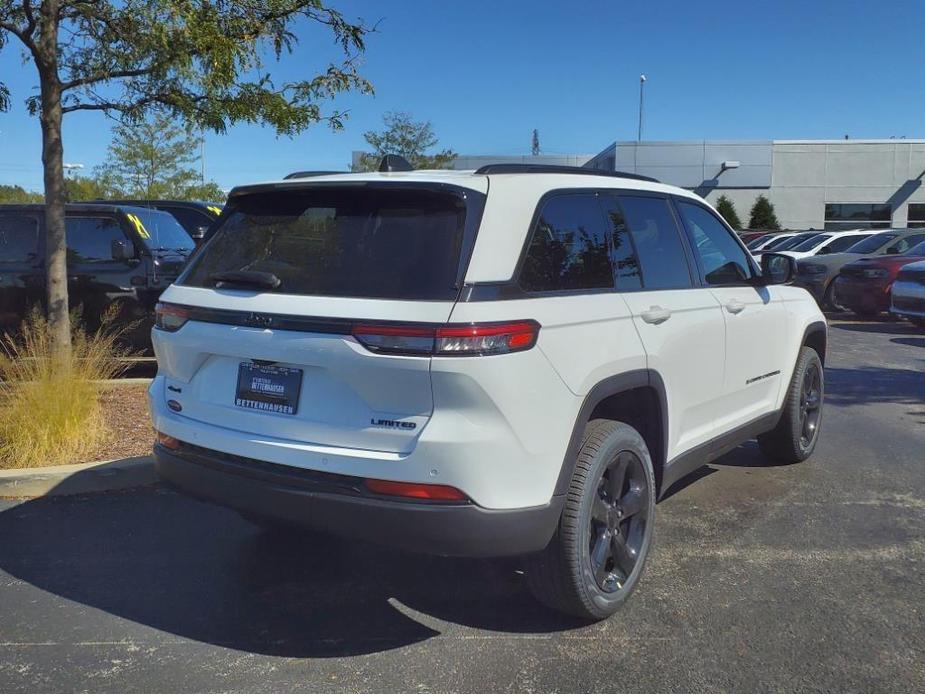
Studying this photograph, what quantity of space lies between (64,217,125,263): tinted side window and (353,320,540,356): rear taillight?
Answer: 257 inches

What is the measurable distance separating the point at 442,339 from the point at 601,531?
125cm

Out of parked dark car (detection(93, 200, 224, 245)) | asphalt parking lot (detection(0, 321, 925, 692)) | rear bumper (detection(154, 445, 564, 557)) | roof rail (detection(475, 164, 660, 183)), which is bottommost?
asphalt parking lot (detection(0, 321, 925, 692))

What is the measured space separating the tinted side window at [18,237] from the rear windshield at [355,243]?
232 inches

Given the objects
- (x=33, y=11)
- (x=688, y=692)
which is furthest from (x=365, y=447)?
(x=33, y=11)

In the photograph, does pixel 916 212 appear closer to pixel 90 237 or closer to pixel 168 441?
pixel 90 237

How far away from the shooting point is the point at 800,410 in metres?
5.77

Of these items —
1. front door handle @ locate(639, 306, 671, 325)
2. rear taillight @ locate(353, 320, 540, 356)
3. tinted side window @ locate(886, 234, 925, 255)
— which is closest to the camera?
rear taillight @ locate(353, 320, 540, 356)

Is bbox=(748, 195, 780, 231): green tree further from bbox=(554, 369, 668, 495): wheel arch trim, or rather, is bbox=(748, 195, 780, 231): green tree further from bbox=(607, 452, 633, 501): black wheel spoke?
bbox=(607, 452, 633, 501): black wheel spoke

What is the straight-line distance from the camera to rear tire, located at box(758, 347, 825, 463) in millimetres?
5656

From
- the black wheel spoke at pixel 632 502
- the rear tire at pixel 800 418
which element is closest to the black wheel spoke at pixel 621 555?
the black wheel spoke at pixel 632 502

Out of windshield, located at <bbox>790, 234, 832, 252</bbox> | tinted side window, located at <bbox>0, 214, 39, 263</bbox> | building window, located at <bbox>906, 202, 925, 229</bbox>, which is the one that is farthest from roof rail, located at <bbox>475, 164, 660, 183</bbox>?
building window, located at <bbox>906, 202, 925, 229</bbox>

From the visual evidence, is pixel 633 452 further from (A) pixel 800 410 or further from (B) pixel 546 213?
(A) pixel 800 410

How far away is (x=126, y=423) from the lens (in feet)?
21.2

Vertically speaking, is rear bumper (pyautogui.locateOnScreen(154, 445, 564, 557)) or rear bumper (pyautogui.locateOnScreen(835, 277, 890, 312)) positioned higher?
rear bumper (pyautogui.locateOnScreen(835, 277, 890, 312))
